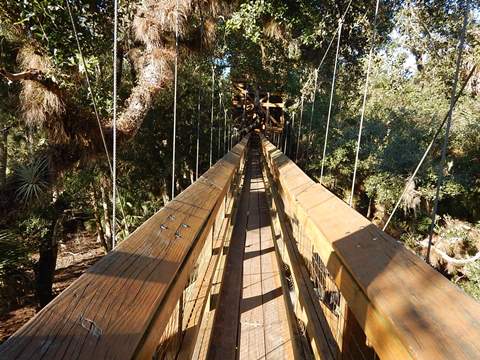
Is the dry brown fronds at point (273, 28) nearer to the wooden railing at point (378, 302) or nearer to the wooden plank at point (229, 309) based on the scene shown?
the wooden plank at point (229, 309)

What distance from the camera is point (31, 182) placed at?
4.25m

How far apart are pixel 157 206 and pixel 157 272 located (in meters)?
8.87

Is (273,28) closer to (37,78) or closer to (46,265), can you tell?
(37,78)

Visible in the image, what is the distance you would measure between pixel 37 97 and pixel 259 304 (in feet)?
10.4

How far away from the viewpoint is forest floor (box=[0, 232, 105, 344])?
8367 mm

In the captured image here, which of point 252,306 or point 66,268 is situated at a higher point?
point 252,306

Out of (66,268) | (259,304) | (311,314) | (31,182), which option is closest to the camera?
(311,314)

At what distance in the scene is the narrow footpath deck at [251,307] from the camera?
199 cm

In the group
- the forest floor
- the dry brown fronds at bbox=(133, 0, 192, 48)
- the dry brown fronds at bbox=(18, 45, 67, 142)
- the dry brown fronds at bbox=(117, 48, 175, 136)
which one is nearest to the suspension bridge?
the dry brown fronds at bbox=(18, 45, 67, 142)

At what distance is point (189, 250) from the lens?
1175mm

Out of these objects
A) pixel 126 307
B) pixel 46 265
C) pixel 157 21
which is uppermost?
pixel 157 21

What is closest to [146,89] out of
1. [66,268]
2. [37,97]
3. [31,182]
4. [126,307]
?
[37,97]

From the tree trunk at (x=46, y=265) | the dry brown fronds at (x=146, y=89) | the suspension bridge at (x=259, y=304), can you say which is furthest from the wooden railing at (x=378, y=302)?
the tree trunk at (x=46, y=265)

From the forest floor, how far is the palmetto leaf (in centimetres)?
364
